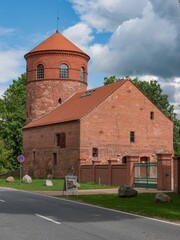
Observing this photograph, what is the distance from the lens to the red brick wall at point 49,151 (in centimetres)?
4678

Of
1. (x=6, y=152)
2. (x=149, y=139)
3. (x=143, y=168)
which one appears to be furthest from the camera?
(x=6, y=152)

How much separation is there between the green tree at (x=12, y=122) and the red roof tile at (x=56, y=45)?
40.5ft

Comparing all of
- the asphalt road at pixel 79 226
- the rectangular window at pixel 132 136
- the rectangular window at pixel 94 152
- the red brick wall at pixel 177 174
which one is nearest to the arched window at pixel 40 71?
the rectangular window at pixel 132 136

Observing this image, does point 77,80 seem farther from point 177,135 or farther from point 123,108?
point 177,135

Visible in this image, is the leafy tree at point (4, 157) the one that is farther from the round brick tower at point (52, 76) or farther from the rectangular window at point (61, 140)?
the rectangular window at point (61, 140)

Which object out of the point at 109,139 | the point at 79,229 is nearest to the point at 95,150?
the point at 109,139

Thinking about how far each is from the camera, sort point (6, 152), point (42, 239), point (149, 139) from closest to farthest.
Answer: point (42, 239) < point (149, 139) < point (6, 152)

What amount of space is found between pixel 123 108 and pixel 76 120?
5.65 metres

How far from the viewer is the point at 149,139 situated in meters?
50.2

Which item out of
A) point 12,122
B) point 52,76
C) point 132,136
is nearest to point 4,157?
point 12,122

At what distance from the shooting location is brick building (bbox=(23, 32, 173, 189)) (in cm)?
4638

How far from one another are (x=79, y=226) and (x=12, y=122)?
57833 mm

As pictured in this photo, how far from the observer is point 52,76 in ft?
191

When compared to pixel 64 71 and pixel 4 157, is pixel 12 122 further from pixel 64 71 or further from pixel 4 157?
pixel 64 71
